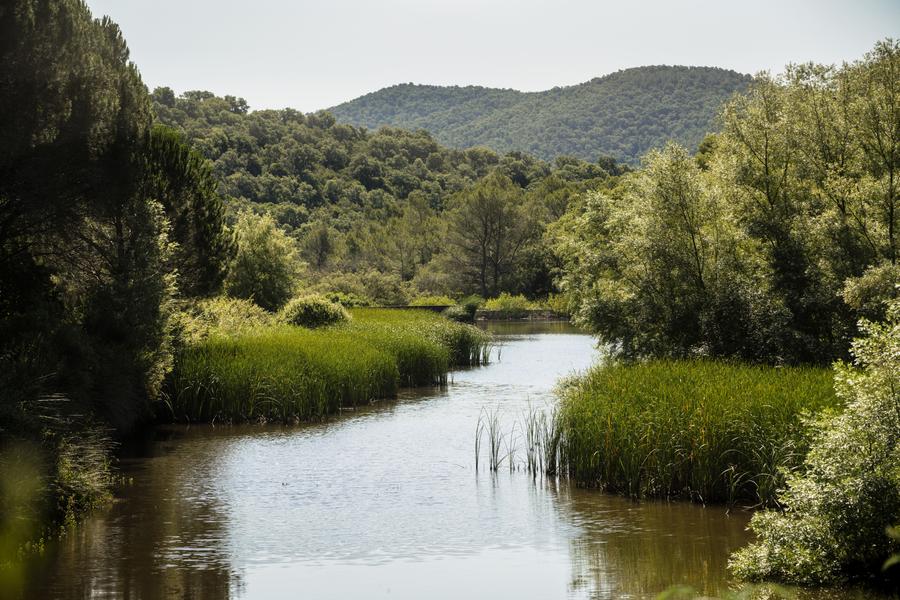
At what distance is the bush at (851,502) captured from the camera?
11.1m

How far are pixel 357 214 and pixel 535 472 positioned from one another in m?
93.8

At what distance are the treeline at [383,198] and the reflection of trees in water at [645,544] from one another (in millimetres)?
48048

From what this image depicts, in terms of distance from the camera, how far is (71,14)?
63.0 ft

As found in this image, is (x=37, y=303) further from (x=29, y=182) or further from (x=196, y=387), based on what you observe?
(x=196, y=387)

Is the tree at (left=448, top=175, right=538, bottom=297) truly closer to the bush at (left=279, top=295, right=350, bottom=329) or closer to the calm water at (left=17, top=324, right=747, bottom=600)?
the bush at (left=279, top=295, right=350, bottom=329)

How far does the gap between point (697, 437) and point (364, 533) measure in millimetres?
5676

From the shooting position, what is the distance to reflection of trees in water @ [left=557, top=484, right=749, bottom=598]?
1235 cm

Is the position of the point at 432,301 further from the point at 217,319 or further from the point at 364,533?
the point at 364,533

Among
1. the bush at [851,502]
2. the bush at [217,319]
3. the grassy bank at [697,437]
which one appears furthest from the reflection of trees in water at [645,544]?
the bush at [217,319]

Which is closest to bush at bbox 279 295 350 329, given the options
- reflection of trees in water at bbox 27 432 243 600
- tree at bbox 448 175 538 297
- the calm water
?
the calm water

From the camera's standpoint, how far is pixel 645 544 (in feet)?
45.8

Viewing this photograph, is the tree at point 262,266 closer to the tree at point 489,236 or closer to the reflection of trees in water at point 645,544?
the reflection of trees in water at point 645,544

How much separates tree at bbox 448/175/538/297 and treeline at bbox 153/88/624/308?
11 cm

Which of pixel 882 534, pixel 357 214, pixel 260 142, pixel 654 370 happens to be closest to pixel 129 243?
pixel 654 370
